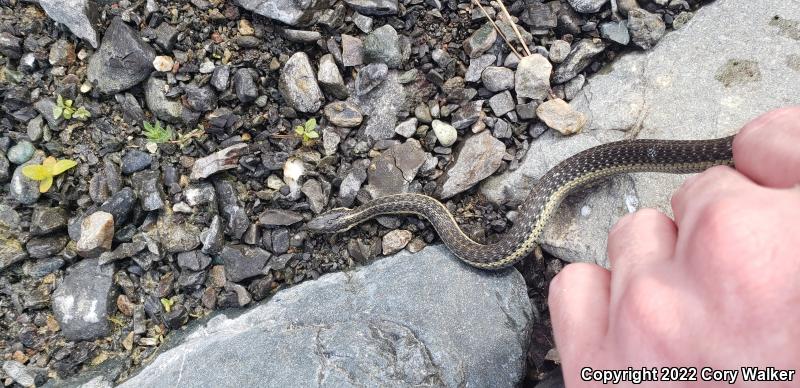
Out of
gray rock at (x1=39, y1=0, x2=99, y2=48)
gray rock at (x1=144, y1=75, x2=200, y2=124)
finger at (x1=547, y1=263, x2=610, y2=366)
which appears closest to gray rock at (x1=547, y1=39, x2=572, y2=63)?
finger at (x1=547, y1=263, x2=610, y2=366)

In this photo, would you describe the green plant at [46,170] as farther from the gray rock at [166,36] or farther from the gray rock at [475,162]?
the gray rock at [475,162]

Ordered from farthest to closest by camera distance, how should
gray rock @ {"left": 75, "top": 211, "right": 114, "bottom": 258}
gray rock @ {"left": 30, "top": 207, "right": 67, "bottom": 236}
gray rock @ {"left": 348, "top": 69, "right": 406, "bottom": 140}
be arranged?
gray rock @ {"left": 348, "top": 69, "right": 406, "bottom": 140} < gray rock @ {"left": 30, "top": 207, "right": 67, "bottom": 236} < gray rock @ {"left": 75, "top": 211, "right": 114, "bottom": 258}

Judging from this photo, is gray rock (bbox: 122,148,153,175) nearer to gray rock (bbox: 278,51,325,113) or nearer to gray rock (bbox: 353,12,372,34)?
gray rock (bbox: 278,51,325,113)

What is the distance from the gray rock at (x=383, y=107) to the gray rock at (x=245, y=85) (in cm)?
90

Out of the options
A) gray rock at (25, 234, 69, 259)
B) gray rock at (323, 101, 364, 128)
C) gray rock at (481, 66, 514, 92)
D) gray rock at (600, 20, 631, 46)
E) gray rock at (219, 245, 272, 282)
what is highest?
gray rock at (600, 20, 631, 46)

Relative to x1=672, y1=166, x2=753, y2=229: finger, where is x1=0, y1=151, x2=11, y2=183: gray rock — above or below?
below

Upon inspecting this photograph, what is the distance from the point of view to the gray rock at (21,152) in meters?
4.53

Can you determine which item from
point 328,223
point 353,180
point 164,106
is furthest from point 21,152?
point 353,180

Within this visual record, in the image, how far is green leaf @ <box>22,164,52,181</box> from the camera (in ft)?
14.4

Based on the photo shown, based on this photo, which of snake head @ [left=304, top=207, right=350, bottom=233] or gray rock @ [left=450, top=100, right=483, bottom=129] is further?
gray rock @ [left=450, top=100, right=483, bottom=129]

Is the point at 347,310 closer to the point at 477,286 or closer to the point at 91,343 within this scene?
the point at 477,286

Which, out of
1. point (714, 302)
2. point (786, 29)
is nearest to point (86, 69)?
point (714, 302)

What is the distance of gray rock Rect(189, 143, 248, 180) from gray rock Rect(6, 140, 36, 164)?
4.70ft

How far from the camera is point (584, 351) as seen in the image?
93.7 inches
